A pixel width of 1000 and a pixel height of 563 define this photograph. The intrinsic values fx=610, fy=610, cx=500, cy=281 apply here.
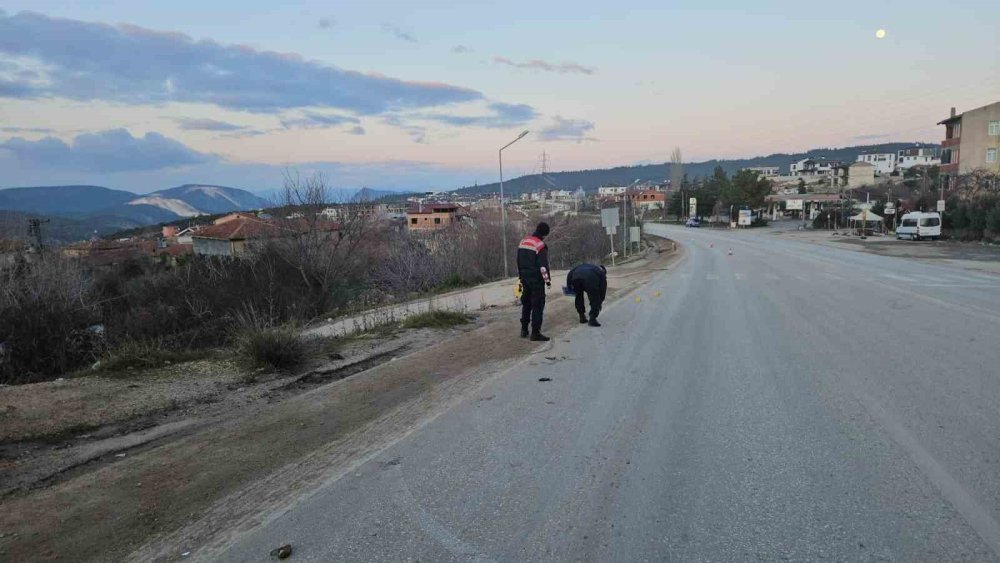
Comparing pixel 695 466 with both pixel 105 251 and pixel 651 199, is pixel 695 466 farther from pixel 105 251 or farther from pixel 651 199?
pixel 651 199

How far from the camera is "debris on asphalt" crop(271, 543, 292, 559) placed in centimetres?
332

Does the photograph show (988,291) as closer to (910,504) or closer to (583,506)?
(910,504)

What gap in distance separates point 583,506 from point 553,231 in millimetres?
47434

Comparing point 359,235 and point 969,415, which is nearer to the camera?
point 969,415

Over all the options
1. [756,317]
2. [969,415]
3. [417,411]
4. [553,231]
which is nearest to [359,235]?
[553,231]

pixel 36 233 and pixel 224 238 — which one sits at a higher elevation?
pixel 36 233

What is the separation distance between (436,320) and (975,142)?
236 feet

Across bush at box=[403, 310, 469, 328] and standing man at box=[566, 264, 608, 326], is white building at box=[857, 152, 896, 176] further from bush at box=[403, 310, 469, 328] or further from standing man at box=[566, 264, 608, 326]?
bush at box=[403, 310, 469, 328]

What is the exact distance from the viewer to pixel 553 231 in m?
50.8

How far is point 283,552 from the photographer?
334 centimetres

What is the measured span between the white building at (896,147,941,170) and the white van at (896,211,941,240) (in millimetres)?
128970

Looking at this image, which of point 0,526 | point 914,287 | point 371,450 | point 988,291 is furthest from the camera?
point 914,287

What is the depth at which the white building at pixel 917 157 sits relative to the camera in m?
155

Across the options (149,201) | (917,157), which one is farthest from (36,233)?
(917,157)
